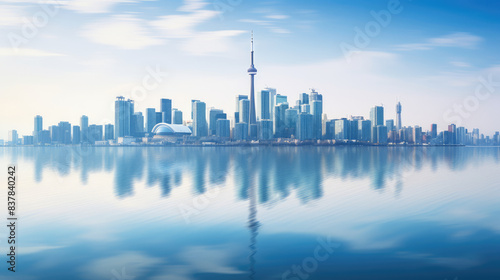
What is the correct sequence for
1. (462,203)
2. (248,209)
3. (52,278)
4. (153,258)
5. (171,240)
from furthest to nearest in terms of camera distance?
(462,203)
(248,209)
(171,240)
(153,258)
(52,278)

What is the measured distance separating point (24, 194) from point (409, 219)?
38.6 metres

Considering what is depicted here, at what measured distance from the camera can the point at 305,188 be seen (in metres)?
45.1

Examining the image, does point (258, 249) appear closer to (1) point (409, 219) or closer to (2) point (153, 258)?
(2) point (153, 258)

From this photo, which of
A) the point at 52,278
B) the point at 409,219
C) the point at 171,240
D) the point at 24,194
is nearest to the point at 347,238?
the point at 409,219

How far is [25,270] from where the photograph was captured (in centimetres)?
1723

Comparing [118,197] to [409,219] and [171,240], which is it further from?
[409,219]

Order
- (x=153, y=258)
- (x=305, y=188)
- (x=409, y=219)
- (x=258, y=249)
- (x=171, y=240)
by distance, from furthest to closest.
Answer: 1. (x=305, y=188)
2. (x=409, y=219)
3. (x=171, y=240)
4. (x=258, y=249)
5. (x=153, y=258)

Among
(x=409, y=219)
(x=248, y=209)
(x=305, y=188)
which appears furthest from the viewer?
(x=305, y=188)

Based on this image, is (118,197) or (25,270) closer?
(25,270)

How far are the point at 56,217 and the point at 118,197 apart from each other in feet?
34.0

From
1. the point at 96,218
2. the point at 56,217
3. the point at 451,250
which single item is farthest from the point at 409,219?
the point at 56,217

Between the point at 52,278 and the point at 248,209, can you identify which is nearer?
the point at 52,278

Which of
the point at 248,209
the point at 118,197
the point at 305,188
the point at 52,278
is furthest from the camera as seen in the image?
the point at 305,188

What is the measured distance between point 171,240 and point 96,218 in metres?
9.32
